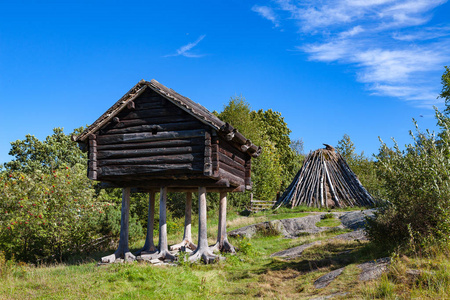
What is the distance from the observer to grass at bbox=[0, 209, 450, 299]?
656 centimetres

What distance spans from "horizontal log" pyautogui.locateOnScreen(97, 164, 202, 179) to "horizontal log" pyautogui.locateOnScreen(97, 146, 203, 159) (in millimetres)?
386

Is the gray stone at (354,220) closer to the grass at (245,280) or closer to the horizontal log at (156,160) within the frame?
the grass at (245,280)

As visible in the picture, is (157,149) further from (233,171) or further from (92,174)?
(233,171)

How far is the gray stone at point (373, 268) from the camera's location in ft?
24.4

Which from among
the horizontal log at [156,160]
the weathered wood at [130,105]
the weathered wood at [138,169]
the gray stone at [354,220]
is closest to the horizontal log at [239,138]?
the horizontal log at [156,160]

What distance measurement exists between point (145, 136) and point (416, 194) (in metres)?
8.35

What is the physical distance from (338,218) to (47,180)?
14675 millimetres

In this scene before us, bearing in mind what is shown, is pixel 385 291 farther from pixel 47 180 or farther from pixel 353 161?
pixel 353 161

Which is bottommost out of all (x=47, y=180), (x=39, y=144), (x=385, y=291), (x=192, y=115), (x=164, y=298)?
(x=164, y=298)

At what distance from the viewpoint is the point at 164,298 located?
8.37m

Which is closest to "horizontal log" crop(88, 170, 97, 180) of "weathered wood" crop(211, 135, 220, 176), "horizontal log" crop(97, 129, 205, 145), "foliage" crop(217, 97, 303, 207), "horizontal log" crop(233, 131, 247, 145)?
"horizontal log" crop(97, 129, 205, 145)

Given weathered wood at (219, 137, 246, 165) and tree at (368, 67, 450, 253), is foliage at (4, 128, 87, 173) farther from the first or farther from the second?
tree at (368, 67, 450, 253)

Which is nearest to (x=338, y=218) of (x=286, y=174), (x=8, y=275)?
(x=8, y=275)

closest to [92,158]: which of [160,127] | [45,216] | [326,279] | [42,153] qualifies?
[160,127]
